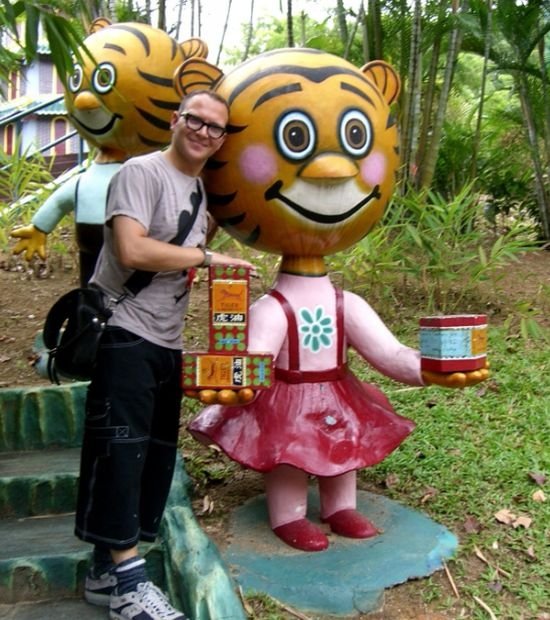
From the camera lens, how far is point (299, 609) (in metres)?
2.37

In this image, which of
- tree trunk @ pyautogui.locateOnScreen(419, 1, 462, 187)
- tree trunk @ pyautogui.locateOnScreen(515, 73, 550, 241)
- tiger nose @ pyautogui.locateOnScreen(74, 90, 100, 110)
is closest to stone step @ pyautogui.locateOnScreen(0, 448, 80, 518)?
tiger nose @ pyautogui.locateOnScreen(74, 90, 100, 110)

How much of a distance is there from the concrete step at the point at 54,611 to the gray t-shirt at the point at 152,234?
866 mm

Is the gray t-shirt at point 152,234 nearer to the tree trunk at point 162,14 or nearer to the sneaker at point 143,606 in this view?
the sneaker at point 143,606

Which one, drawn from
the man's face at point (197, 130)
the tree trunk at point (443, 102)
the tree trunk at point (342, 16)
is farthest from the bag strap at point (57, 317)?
the tree trunk at point (342, 16)

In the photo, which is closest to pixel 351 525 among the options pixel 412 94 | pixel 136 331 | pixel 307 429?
pixel 307 429

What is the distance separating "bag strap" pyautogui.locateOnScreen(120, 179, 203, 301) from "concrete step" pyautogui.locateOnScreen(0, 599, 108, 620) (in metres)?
1.00

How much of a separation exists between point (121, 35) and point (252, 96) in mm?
1004

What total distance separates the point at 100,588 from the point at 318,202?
1.42m

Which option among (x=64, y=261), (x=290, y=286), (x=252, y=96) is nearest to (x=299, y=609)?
(x=290, y=286)

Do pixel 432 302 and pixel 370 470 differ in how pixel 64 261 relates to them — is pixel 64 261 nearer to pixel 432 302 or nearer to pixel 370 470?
pixel 432 302

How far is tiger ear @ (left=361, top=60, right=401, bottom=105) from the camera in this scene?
287 centimetres

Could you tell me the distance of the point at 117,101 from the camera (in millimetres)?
3238

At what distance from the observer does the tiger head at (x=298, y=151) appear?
8.39ft

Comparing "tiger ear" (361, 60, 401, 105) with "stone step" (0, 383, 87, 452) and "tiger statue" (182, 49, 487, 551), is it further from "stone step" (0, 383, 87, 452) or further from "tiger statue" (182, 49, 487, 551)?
"stone step" (0, 383, 87, 452)
